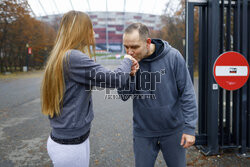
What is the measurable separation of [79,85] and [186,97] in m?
1.01

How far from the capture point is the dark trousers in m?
2.08

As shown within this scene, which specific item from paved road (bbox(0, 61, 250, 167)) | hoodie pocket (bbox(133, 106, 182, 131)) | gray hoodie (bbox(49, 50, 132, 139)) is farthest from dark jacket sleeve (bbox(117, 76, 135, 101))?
paved road (bbox(0, 61, 250, 167))

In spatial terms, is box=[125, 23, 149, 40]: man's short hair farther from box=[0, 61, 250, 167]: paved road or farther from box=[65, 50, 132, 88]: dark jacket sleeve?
box=[0, 61, 250, 167]: paved road

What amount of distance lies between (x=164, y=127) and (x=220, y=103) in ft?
6.46

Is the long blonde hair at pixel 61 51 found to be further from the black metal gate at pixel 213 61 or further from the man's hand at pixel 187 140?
the black metal gate at pixel 213 61

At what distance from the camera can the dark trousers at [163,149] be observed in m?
2.08

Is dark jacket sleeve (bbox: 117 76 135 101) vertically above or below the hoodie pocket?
above

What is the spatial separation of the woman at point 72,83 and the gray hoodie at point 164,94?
0.42 metres

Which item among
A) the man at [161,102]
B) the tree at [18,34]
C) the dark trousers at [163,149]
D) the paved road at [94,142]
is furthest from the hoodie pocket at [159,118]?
the tree at [18,34]

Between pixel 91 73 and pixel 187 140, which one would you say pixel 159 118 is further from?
pixel 91 73

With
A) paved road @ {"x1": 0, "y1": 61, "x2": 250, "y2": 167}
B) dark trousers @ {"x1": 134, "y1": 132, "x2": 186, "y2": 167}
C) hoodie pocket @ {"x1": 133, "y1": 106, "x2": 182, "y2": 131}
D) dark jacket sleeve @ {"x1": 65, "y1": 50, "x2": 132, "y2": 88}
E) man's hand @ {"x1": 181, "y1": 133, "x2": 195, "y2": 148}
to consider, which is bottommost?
paved road @ {"x1": 0, "y1": 61, "x2": 250, "y2": 167}

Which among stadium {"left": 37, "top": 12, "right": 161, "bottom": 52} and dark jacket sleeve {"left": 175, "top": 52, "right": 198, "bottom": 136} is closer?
dark jacket sleeve {"left": 175, "top": 52, "right": 198, "bottom": 136}

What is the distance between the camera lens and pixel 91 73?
1.61 m

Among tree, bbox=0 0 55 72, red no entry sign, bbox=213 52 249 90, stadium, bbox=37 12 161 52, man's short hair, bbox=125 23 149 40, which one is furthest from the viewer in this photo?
stadium, bbox=37 12 161 52
